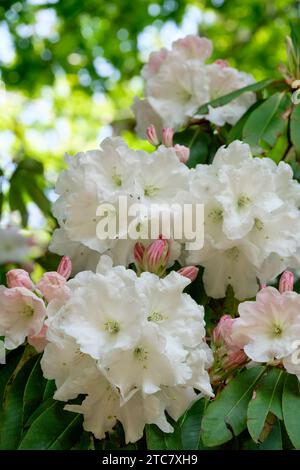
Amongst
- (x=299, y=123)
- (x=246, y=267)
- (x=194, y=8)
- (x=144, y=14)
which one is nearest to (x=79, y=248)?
(x=246, y=267)

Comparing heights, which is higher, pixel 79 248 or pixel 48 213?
pixel 79 248

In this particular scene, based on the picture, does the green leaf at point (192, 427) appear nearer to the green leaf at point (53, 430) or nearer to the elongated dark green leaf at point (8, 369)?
the green leaf at point (53, 430)

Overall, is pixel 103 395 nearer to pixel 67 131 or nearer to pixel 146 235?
pixel 146 235

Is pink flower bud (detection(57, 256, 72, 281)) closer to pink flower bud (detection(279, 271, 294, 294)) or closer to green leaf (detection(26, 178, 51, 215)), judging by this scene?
pink flower bud (detection(279, 271, 294, 294))

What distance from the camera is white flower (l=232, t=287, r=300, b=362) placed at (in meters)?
1.20

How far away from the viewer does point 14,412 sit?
1.26 meters

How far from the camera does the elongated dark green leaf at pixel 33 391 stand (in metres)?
1.27

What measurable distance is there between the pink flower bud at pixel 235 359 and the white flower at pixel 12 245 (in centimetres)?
175

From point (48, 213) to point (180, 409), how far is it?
3.79 ft

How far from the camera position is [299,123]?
1619 millimetres

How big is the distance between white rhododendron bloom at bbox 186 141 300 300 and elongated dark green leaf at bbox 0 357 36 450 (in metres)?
0.36

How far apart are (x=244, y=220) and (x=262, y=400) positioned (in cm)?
32

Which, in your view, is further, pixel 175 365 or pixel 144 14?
pixel 144 14

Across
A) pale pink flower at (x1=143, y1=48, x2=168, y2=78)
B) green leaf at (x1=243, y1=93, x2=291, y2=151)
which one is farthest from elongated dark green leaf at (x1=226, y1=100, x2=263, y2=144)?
pale pink flower at (x1=143, y1=48, x2=168, y2=78)
